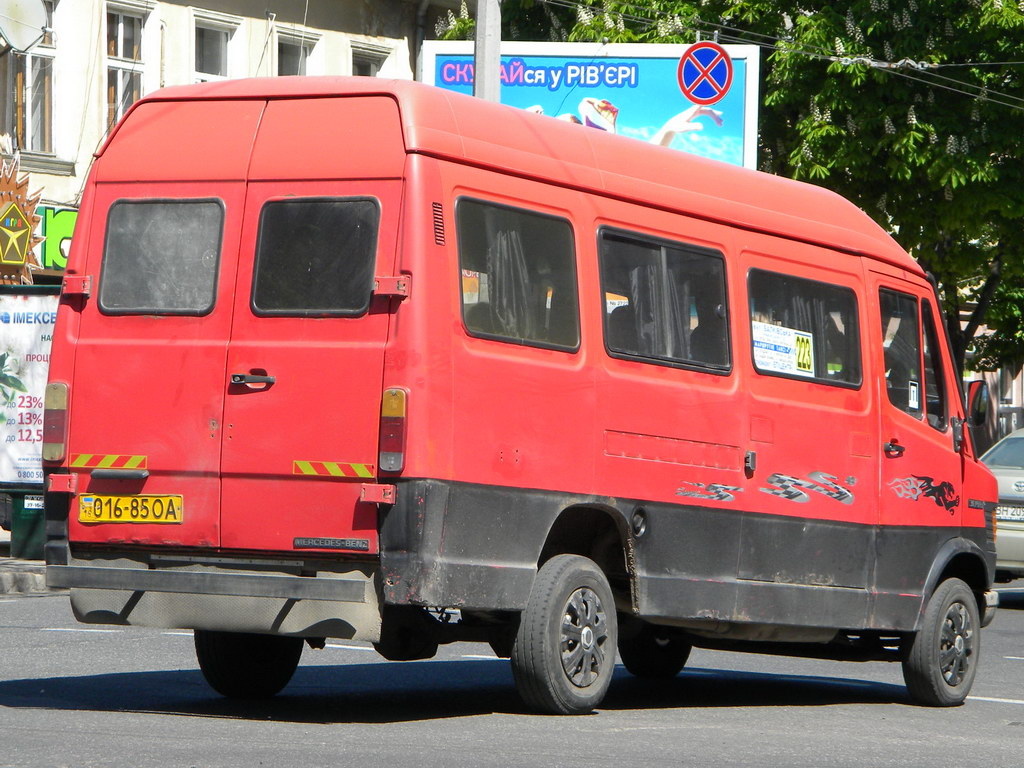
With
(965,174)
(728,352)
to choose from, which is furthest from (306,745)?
(965,174)

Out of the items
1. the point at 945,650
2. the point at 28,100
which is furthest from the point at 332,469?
the point at 28,100

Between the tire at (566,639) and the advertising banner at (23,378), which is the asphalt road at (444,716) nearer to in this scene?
the tire at (566,639)

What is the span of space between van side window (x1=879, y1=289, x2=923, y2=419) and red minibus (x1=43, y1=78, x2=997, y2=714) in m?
1.15

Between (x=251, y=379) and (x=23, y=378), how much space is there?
38.5 feet

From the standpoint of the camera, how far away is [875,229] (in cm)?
1108

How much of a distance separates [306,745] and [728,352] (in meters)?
3.21

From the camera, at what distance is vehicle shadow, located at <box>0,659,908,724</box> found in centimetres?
900

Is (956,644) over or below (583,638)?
below

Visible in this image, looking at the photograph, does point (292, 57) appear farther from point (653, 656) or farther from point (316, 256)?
point (316, 256)

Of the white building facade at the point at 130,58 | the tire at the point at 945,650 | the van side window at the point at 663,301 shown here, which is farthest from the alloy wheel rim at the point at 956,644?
the white building facade at the point at 130,58

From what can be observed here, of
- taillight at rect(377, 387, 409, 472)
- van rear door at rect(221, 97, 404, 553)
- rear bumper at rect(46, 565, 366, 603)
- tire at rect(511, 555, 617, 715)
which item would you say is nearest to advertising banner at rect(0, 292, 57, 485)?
rear bumper at rect(46, 565, 366, 603)

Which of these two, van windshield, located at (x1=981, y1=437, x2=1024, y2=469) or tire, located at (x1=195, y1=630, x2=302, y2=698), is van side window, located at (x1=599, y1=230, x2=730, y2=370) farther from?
van windshield, located at (x1=981, y1=437, x2=1024, y2=469)

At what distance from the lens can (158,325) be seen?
852 cm

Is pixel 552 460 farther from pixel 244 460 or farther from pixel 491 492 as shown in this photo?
pixel 244 460
